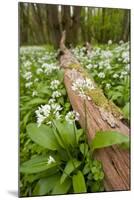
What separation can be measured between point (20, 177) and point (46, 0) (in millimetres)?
888

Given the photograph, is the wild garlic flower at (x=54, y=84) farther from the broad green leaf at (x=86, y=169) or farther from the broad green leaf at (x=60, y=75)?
the broad green leaf at (x=86, y=169)

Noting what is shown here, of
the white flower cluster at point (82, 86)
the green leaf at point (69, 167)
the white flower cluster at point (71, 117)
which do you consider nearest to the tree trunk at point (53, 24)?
the white flower cluster at point (82, 86)

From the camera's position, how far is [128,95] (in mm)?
2502

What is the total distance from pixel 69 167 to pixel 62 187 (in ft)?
0.34

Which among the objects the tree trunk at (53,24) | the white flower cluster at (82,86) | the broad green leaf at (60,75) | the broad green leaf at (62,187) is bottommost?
the broad green leaf at (62,187)

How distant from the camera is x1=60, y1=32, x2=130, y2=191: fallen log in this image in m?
2.41

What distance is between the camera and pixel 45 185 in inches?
92.0

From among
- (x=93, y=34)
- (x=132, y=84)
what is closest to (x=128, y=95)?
(x=132, y=84)

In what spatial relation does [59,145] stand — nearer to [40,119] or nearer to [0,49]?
[40,119]

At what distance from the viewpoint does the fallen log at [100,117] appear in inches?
94.9

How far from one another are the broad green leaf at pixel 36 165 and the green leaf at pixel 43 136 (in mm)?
65

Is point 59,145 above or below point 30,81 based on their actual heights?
below

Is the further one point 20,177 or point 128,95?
point 128,95

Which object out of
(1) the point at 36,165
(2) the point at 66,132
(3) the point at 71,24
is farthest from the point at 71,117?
(3) the point at 71,24
